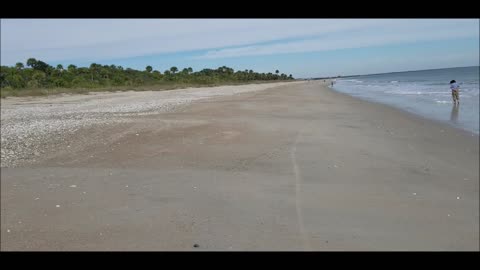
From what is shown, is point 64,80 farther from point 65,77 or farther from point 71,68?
point 71,68

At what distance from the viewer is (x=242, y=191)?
20.2 ft

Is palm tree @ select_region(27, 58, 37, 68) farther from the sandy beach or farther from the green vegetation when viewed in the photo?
the sandy beach

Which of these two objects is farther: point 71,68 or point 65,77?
point 71,68

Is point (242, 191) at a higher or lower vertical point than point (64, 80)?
lower

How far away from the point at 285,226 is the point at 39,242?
9.18 feet

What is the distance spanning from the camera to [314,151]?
9.16m

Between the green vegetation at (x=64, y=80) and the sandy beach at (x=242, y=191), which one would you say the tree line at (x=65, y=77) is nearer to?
the green vegetation at (x=64, y=80)

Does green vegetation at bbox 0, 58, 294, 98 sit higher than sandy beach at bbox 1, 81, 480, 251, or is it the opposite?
green vegetation at bbox 0, 58, 294, 98

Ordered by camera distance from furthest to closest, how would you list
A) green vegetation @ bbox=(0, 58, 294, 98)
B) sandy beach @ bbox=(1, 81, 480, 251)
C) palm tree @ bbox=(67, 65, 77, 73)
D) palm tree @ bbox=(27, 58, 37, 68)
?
1. palm tree @ bbox=(67, 65, 77, 73)
2. palm tree @ bbox=(27, 58, 37, 68)
3. green vegetation @ bbox=(0, 58, 294, 98)
4. sandy beach @ bbox=(1, 81, 480, 251)

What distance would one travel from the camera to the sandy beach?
4.40 metres

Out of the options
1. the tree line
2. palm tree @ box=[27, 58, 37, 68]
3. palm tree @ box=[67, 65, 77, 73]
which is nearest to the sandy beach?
the tree line

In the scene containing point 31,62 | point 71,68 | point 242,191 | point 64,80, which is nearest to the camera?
point 242,191

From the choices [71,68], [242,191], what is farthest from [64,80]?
[242,191]

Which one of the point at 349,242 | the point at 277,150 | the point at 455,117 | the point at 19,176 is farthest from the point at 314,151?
the point at 455,117
